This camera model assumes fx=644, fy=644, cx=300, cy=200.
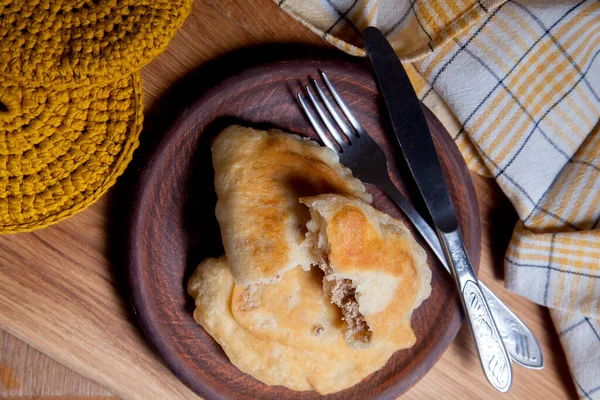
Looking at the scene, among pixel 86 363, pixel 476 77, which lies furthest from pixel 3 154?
pixel 476 77

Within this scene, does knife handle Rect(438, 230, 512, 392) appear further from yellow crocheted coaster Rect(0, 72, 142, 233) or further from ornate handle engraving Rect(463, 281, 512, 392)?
yellow crocheted coaster Rect(0, 72, 142, 233)

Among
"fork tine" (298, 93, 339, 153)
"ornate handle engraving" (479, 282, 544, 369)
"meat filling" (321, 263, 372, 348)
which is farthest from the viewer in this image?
"ornate handle engraving" (479, 282, 544, 369)

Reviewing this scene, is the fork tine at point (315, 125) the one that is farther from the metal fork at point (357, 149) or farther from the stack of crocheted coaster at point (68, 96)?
the stack of crocheted coaster at point (68, 96)

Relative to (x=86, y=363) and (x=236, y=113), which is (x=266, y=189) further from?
(x=86, y=363)

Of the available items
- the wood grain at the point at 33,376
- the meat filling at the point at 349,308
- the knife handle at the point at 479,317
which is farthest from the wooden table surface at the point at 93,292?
the knife handle at the point at 479,317

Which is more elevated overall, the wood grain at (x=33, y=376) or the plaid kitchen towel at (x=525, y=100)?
the plaid kitchen towel at (x=525, y=100)

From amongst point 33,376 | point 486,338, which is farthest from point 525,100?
point 33,376

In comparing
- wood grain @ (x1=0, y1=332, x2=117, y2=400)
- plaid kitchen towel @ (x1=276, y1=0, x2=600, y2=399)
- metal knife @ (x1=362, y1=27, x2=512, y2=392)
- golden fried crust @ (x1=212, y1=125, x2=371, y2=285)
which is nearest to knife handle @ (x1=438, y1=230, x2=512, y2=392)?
metal knife @ (x1=362, y1=27, x2=512, y2=392)

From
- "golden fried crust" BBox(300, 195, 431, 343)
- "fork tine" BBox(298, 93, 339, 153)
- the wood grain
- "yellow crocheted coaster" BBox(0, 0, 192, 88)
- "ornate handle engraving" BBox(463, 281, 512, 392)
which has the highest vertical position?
"yellow crocheted coaster" BBox(0, 0, 192, 88)
